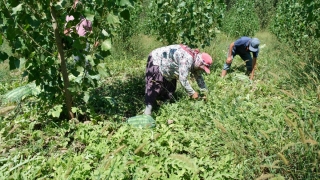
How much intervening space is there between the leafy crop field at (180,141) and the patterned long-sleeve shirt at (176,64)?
0.35 meters

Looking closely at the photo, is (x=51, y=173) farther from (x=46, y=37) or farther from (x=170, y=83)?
(x=170, y=83)

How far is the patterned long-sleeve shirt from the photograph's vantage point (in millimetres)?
3676

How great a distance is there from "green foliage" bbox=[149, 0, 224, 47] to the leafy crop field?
65.0 inches

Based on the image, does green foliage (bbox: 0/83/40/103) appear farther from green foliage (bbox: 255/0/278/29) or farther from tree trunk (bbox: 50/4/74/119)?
green foliage (bbox: 255/0/278/29)

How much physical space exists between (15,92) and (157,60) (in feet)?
7.19

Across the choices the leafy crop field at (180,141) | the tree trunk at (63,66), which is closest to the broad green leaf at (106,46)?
the tree trunk at (63,66)

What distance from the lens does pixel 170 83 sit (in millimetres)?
4203

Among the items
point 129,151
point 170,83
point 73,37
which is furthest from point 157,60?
point 129,151

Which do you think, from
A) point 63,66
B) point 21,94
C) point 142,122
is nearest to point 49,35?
Answer: point 63,66

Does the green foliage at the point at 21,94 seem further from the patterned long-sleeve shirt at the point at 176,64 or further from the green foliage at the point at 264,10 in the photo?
the green foliage at the point at 264,10

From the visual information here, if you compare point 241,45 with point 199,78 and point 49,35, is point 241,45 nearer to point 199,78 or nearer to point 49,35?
point 199,78

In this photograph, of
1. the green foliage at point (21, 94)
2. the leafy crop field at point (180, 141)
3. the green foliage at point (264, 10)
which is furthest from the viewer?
the green foliage at point (264, 10)

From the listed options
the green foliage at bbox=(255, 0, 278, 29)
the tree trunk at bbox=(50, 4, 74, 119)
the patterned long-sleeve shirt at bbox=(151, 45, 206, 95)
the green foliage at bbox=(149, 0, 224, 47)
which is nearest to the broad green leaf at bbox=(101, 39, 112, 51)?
the tree trunk at bbox=(50, 4, 74, 119)

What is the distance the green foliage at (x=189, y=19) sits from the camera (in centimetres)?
536
